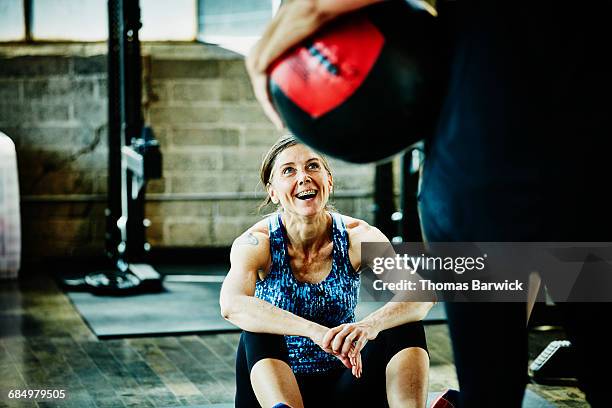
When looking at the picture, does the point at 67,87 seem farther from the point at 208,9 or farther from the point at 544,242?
the point at 544,242

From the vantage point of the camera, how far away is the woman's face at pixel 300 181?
8.14 ft

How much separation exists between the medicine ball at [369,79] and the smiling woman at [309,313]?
907mm

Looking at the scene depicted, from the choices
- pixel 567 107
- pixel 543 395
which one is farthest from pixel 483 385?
pixel 543 395

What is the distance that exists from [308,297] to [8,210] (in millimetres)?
2932

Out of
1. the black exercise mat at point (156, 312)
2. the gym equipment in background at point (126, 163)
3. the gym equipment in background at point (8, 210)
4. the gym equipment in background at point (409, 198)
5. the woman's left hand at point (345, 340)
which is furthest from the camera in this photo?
the gym equipment in background at point (8, 210)

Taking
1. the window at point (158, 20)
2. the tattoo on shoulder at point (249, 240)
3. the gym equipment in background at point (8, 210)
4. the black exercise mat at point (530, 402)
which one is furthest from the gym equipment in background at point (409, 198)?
the tattoo on shoulder at point (249, 240)

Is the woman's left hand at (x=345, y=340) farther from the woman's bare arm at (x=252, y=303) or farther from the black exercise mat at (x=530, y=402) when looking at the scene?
the black exercise mat at (x=530, y=402)

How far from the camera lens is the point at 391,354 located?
7.84 ft

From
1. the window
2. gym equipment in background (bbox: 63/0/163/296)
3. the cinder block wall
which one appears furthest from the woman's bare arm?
the cinder block wall

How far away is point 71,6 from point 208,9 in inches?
30.7

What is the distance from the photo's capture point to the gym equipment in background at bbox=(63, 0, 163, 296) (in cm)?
466

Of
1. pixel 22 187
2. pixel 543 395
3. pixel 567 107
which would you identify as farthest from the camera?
pixel 22 187

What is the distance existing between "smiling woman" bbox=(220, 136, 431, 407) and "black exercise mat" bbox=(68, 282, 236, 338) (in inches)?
61.9

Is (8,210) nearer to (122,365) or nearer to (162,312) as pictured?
(162,312)
